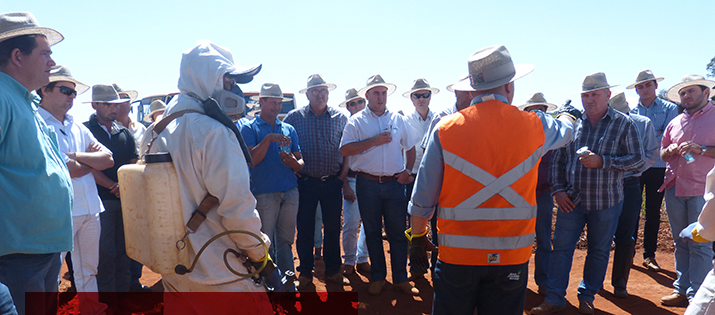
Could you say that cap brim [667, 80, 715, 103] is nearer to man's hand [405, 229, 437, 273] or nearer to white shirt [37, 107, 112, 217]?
man's hand [405, 229, 437, 273]

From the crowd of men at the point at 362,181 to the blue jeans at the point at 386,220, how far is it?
0.02 meters

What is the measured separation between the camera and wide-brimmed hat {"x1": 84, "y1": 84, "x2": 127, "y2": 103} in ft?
15.9

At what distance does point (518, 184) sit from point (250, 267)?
1550 mm

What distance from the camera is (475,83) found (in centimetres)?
261

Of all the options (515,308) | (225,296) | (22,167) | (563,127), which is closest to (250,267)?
(225,296)

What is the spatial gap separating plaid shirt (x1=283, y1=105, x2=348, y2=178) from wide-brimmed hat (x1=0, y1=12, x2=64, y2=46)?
3.29 metres

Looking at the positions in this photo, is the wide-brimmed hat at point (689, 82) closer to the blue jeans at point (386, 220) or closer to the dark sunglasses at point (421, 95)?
the dark sunglasses at point (421, 95)

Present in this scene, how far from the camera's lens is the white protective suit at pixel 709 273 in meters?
2.06

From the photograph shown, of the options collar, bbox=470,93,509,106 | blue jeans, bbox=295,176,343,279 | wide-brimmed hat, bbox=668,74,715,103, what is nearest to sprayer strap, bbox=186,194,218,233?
collar, bbox=470,93,509,106

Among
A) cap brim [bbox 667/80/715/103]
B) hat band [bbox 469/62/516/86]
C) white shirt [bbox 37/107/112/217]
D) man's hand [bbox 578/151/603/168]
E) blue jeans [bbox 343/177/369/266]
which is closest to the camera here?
hat band [bbox 469/62/516/86]

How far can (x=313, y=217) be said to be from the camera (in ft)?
18.2

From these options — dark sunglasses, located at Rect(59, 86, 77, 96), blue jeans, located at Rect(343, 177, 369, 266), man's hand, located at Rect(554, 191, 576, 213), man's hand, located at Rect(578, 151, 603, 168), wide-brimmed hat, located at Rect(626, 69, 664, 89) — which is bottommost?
blue jeans, located at Rect(343, 177, 369, 266)

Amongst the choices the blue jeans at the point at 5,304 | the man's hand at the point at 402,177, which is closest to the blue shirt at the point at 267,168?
the man's hand at the point at 402,177

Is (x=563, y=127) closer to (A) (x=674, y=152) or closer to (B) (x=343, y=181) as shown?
(A) (x=674, y=152)
